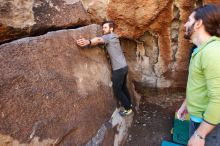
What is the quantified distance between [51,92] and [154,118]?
82.3 inches

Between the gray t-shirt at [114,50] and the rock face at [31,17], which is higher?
the rock face at [31,17]

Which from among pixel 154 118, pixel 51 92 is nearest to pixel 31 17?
pixel 51 92

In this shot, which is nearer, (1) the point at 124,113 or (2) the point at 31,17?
(2) the point at 31,17

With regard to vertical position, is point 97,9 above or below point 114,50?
above

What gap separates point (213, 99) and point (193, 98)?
235 mm

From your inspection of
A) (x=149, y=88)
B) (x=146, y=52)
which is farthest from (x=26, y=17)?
(x=149, y=88)

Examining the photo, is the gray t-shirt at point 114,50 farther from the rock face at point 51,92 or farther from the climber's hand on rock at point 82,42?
the climber's hand on rock at point 82,42

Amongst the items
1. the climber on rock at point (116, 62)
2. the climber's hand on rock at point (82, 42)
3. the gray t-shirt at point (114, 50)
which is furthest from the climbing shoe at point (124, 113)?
the climber's hand on rock at point (82, 42)

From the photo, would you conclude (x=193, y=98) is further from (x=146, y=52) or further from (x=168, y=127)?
(x=146, y=52)

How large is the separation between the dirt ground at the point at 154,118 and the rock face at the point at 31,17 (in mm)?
1620

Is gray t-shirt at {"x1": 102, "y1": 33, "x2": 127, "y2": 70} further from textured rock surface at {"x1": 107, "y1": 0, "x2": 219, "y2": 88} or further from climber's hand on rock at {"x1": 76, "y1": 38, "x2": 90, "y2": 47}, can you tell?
textured rock surface at {"x1": 107, "y1": 0, "x2": 219, "y2": 88}

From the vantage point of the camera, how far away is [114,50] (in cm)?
290

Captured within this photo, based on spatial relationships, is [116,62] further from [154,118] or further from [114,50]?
[154,118]

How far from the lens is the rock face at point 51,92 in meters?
1.80
